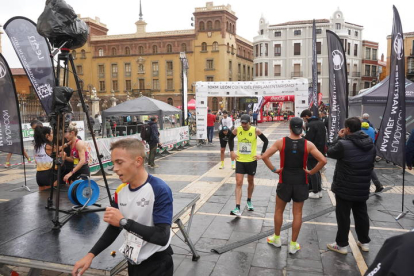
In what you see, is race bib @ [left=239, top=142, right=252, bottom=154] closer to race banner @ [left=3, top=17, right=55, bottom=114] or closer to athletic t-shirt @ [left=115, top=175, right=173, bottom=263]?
athletic t-shirt @ [left=115, top=175, right=173, bottom=263]

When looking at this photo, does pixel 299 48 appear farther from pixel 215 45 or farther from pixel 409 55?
pixel 409 55

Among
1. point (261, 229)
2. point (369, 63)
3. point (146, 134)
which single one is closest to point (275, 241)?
point (261, 229)

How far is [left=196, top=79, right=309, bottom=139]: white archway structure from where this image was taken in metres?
15.8

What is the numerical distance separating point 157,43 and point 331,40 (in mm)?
54150

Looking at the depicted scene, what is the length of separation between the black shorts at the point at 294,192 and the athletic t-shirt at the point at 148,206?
255cm

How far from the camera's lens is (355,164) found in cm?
436

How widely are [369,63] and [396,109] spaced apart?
57.3 meters

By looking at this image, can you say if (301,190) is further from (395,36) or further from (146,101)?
(146,101)

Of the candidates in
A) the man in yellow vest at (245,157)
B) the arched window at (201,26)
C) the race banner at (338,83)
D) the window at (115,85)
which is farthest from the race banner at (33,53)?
the window at (115,85)

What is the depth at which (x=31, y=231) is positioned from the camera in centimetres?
337

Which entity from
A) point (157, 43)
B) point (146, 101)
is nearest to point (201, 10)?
point (157, 43)

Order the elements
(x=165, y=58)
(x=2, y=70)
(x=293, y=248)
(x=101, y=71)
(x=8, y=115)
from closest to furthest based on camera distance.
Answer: (x=293, y=248) < (x=2, y=70) < (x=8, y=115) < (x=165, y=58) < (x=101, y=71)

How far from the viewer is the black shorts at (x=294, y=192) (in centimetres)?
436

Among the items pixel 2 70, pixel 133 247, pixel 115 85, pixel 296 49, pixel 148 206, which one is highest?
pixel 296 49
